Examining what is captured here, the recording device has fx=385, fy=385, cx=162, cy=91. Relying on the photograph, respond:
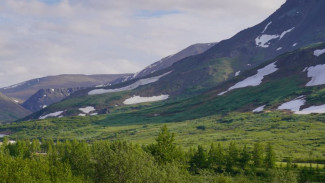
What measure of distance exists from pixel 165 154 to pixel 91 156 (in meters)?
19.6

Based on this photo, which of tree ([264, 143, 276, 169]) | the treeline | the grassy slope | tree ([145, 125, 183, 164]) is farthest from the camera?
the grassy slope

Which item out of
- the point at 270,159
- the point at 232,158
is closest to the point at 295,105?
the point at 232,158

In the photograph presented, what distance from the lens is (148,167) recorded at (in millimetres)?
76375

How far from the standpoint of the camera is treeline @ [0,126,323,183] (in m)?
71.6

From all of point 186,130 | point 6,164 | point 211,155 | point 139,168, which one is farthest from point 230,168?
point 186,130

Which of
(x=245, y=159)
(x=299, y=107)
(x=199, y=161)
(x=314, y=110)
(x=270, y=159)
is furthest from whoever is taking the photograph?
(x=299, y=107)

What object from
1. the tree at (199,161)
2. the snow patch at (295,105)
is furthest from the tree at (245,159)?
the snow patch at (295,105)

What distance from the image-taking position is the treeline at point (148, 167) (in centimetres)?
7162

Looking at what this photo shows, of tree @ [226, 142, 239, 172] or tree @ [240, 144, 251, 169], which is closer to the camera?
tree @ [240, 144, 251, 169]

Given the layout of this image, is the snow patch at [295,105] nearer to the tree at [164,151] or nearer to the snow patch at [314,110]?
the snow patch at [314,110]

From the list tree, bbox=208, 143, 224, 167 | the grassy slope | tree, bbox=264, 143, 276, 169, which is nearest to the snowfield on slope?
the grassy slope

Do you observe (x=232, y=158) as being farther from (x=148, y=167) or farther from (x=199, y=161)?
(x=148, y=167)

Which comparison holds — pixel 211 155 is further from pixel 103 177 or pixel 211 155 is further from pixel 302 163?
pixel 103 177

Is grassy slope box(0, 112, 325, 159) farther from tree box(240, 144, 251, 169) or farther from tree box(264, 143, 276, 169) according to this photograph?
tree box(240, 144, 251, 169)
